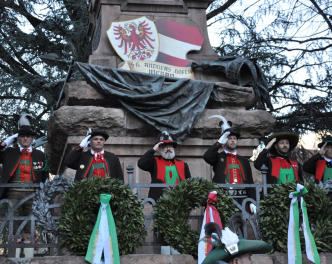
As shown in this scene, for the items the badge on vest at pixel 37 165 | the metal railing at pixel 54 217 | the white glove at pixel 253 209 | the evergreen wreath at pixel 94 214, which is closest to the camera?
the evergreen wreath at pixel 94 214

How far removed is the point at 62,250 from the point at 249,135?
13.9 ft

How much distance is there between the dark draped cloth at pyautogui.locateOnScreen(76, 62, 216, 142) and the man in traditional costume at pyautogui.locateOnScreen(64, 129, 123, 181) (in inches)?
61.8

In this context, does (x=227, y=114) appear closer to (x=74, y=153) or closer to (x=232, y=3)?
(x=74, y=153)

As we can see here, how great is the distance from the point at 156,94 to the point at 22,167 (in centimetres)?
244

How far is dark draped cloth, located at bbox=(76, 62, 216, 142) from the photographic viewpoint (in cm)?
926

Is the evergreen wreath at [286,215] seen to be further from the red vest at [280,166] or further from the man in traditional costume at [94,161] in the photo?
the man in traditional costume at [94,161]

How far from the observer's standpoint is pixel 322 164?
832 cm

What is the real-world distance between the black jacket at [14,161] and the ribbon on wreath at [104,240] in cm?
206

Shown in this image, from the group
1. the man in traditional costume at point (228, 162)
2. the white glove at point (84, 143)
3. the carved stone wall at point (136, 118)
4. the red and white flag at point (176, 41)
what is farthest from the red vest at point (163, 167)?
the red and white flag at point (176, 41)

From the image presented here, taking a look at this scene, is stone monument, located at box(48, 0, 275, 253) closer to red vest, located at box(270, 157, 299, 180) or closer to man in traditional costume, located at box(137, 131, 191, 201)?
man in traditional costume, located at box(137, 131, 191, 201)

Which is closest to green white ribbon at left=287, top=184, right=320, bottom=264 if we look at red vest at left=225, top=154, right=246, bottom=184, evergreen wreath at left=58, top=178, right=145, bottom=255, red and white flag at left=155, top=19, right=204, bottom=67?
red vest at left=225, top=154, right=246, bottom=184

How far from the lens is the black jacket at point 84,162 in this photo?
24.9 ft

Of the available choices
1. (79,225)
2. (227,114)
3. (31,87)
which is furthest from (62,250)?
(31,87)

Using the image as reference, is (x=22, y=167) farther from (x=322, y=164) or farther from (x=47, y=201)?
(x=322, y=164)
